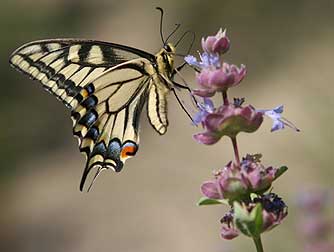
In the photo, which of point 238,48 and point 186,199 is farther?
point 238,48

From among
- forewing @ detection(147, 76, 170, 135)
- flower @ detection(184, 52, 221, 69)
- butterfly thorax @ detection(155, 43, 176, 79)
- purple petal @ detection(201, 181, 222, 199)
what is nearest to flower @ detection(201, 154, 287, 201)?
purple petal @ detection(201, 181, 222, 199)

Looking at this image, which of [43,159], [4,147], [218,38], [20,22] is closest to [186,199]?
[43,159]

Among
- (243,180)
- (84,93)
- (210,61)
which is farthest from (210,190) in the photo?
(84,93)

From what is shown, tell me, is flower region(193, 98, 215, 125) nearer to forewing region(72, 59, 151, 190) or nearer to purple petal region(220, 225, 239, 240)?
purple petal region(220, 225, 239, 240)

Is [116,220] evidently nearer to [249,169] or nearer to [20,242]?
[20,242]

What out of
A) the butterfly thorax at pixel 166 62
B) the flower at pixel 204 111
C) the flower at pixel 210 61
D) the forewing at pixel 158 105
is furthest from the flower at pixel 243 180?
the butterfly thorax at pixel 166 62

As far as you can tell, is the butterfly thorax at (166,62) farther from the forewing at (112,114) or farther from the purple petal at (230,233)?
the purple petal at (230,233)
